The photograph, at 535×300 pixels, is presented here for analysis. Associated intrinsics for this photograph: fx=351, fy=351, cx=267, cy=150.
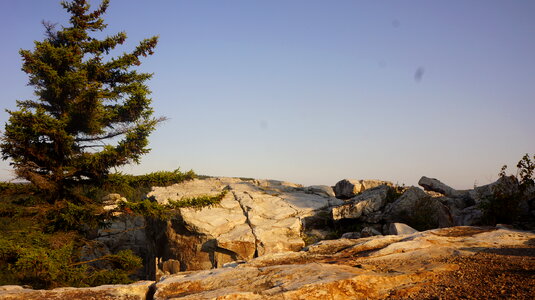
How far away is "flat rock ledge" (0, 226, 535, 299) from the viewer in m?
5.06

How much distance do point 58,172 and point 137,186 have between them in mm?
2935

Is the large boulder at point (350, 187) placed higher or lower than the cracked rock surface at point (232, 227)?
higher

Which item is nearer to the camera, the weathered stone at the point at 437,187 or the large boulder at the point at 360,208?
the large boulder at the point at 360,208

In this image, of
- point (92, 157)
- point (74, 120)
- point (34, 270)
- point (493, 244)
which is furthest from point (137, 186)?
point (493, 244)

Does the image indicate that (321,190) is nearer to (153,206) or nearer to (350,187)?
(350,187)

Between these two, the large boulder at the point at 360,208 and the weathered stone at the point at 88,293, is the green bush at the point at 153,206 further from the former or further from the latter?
the weathered stone at the point at 88,293

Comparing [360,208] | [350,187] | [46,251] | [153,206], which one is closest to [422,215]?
[360,208]

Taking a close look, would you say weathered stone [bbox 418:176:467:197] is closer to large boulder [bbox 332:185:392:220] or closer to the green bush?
large boulder [bbox 332:185:392:220]

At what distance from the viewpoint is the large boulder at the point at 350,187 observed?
19.4m

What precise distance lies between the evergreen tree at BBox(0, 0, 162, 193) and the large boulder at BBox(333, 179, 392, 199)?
35.7 feet

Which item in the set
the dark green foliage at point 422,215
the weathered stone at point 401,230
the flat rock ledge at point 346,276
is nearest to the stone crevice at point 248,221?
the weathered stone at point 401,230

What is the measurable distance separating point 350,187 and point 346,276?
14521 millimetres

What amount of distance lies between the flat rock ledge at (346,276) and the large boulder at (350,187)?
11.2m

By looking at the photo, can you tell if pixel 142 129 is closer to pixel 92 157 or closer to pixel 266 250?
pixel 92 157
